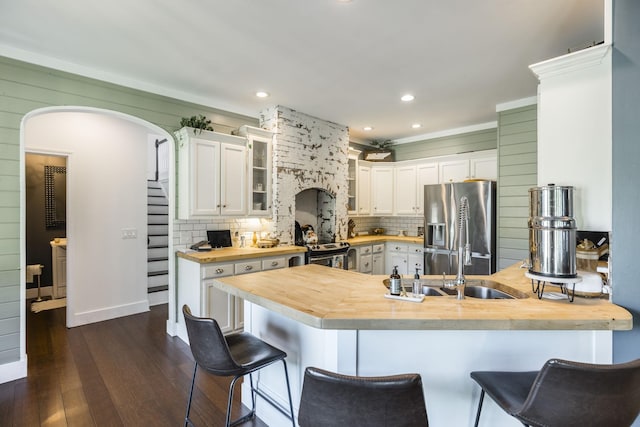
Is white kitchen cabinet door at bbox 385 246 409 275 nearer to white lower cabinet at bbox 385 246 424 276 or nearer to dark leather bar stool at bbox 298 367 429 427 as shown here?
white lower cabinet at bbox 385 246 424 276

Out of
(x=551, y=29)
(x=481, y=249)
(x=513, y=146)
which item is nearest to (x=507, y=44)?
(x=551, y=29)

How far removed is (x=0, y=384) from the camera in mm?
2602

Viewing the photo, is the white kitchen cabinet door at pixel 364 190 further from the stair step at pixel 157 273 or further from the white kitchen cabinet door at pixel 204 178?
the stair step at pixel 157 273

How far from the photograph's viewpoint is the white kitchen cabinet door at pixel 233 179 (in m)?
3.83

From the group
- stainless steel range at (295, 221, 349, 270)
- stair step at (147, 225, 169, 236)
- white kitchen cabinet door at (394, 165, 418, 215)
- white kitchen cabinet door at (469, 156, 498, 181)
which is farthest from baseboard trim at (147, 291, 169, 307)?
white kitchen cabinet door at (469, 156, 498, 181)

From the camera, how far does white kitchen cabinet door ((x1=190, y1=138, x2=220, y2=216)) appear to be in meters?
3.56

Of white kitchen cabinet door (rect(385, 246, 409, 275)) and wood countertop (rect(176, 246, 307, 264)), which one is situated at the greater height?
wood countertop (rect(176, 246, 307, 264))

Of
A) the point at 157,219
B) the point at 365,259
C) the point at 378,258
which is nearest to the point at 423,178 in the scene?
the point at 378,258

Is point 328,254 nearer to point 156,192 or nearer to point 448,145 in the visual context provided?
point 448,145

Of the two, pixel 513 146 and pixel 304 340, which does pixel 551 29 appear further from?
pixel 304 340

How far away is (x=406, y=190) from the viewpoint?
5.74 m

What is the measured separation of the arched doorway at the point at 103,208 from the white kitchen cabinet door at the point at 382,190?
357 centimetres

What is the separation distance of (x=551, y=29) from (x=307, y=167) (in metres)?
3.06

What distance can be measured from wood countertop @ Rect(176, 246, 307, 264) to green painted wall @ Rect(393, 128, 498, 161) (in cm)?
311
